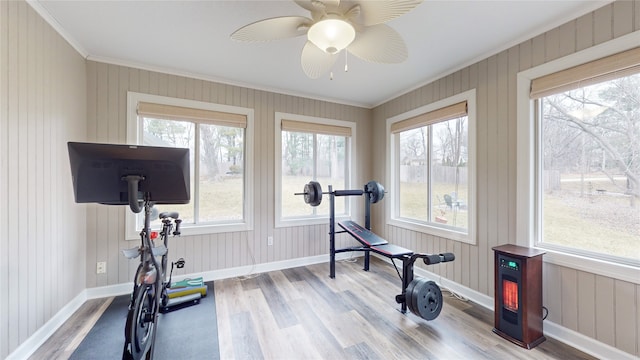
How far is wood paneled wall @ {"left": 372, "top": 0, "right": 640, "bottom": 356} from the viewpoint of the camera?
5.76 feet

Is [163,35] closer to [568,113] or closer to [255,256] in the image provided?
[255,256]

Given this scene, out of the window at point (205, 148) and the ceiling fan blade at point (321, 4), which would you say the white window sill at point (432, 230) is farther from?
the ceiling fan blade at point (321, 4)

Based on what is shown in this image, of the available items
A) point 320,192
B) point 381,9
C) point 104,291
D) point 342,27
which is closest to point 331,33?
point 342,27

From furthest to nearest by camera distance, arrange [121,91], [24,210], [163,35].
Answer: [121,91] → [163,35] → [24,210]

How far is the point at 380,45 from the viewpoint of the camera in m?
1.70

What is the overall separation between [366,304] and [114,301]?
2.61m

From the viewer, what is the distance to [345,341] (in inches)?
78.9

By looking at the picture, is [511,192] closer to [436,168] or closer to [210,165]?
[436,168]

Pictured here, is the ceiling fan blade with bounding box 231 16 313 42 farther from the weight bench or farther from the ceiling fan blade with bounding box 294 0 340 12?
the weight bench

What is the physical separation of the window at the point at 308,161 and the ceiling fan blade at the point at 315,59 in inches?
66.8

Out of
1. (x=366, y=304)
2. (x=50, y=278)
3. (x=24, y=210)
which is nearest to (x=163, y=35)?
(x=24, y=210)

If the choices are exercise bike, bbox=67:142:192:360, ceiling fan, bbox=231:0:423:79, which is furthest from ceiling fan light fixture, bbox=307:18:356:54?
exercise bike, bbox=67:142:192:360

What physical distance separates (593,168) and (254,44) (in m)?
3.05

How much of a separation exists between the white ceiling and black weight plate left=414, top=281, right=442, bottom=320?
7.37ft
